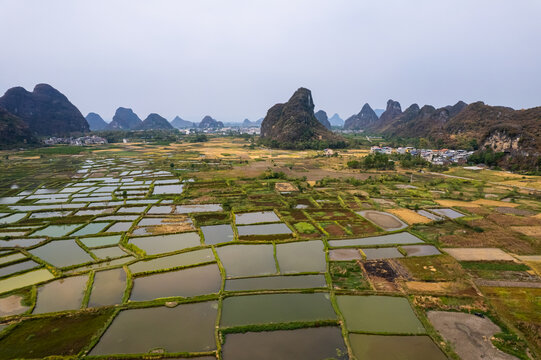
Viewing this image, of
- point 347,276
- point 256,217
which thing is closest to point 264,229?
point 256,217

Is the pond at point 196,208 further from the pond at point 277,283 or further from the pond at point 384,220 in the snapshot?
the pond at point 384,220

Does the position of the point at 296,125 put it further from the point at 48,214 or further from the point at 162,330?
the point at 162,330

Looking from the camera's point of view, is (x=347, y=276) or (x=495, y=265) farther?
(x=495, y=265)

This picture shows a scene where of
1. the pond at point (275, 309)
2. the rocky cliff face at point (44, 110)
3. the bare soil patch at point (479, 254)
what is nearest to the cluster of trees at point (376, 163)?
the bare soil patch at point (479, 254)

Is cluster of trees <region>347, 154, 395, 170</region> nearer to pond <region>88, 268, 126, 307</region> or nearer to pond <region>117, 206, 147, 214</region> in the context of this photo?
pond <region>117, 206, 147, 214</region>

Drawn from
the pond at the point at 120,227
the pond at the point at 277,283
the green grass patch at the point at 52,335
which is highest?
the pond at the point at 120,227
